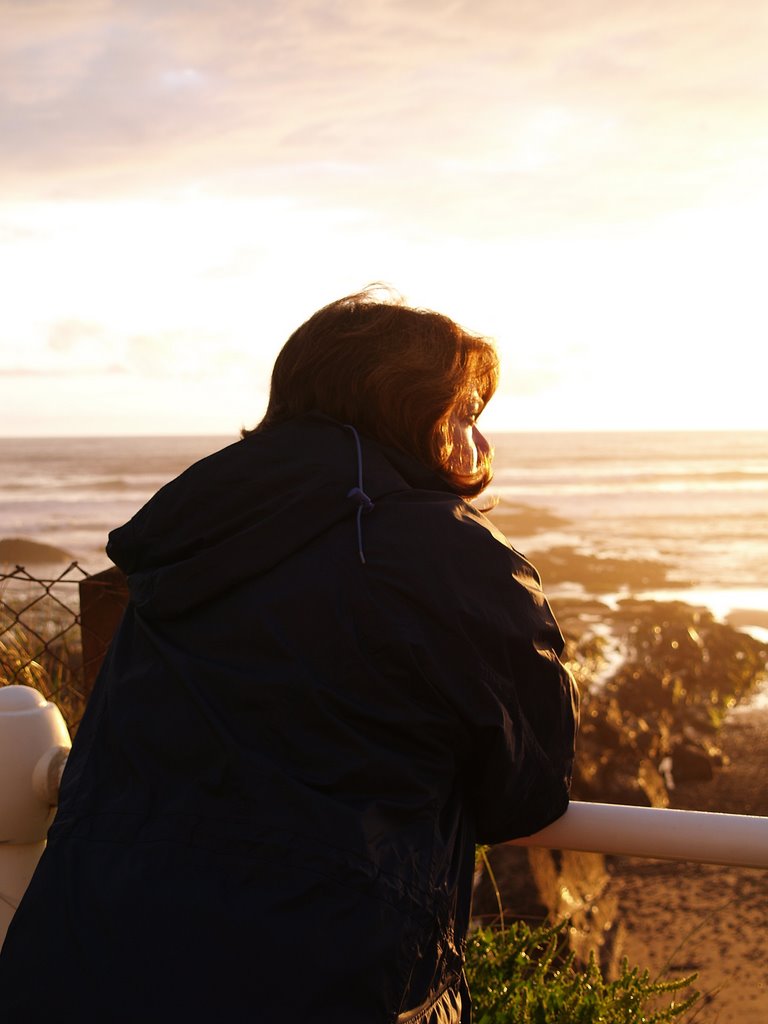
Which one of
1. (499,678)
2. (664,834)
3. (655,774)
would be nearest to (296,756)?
(499,678)

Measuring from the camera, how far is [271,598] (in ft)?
5.03

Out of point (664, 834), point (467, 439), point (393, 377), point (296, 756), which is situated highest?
point (393, 377)

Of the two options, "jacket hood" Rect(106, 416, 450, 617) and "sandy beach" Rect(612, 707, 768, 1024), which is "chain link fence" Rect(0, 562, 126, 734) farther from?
"sandy beach" Rect(612, 707, 768, 1024)

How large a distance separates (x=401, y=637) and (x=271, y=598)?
0.21m

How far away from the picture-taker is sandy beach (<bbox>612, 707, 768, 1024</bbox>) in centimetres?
418

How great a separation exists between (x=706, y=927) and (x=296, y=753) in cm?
412

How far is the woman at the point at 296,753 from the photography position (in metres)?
1.35

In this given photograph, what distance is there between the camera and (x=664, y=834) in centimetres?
155

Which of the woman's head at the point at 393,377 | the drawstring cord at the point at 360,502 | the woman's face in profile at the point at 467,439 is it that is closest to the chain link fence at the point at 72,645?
the woman's head at the point at 393,377

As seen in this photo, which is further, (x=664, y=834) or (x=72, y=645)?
(x=72, y=645)

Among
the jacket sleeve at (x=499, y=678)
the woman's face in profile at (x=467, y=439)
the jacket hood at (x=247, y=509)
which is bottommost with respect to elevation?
the jacket sleeve at (x=499, y=678)

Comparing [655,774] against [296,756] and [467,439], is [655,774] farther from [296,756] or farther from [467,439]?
[296,756]

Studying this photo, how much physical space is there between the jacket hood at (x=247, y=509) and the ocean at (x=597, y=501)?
3.89 metres

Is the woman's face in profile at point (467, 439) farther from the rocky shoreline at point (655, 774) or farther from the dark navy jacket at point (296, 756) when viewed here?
the rocky shoreline at point (655, 774)
